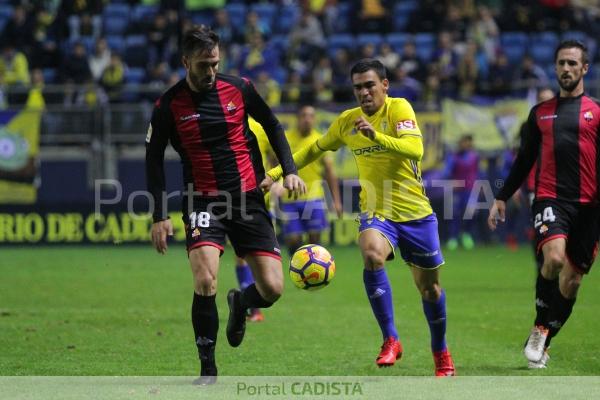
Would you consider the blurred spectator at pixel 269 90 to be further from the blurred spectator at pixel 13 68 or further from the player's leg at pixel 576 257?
the player's leg at pixel 576 257

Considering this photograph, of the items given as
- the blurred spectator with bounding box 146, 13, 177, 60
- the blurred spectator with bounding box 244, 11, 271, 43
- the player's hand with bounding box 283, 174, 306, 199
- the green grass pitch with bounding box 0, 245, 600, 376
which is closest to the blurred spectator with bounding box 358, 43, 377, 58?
the blurred spectator with bounding box 244, 11, 271, 43

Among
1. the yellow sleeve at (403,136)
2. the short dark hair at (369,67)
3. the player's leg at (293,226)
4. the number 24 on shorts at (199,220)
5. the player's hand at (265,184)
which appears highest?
the short dark hair at (369,67)

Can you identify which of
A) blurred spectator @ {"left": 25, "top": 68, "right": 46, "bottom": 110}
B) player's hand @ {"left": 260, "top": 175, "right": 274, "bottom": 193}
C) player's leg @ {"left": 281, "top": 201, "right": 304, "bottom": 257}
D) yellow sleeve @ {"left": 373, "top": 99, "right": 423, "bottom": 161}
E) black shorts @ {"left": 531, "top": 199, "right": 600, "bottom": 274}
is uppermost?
yellow sleeve @ {"left": 373, "top": 99, "right": 423, "bottom": 161}

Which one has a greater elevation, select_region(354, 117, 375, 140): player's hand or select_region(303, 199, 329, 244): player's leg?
select_region(354, 117, 375, 140): player's hand

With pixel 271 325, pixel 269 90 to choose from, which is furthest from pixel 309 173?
pixel 269 90

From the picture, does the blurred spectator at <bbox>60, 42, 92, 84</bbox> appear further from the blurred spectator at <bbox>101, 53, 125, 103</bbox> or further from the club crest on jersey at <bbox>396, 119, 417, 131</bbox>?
the club crest on jersey at <bbox>396, 119, 417, 131</bbox>

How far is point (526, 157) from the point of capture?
9.05m

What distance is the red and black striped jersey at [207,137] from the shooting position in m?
7.79

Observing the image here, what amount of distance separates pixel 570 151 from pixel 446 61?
48.9ft

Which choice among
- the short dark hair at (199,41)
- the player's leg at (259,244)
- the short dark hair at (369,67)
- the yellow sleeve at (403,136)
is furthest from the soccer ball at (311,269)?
the short dark hair at (199,41)

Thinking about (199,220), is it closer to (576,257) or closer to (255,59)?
(576,257)

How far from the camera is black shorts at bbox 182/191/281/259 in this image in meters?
7.73

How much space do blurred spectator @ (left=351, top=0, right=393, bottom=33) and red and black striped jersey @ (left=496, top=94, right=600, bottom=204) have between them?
16679 mm

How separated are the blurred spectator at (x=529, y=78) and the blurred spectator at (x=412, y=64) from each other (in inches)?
73.7
